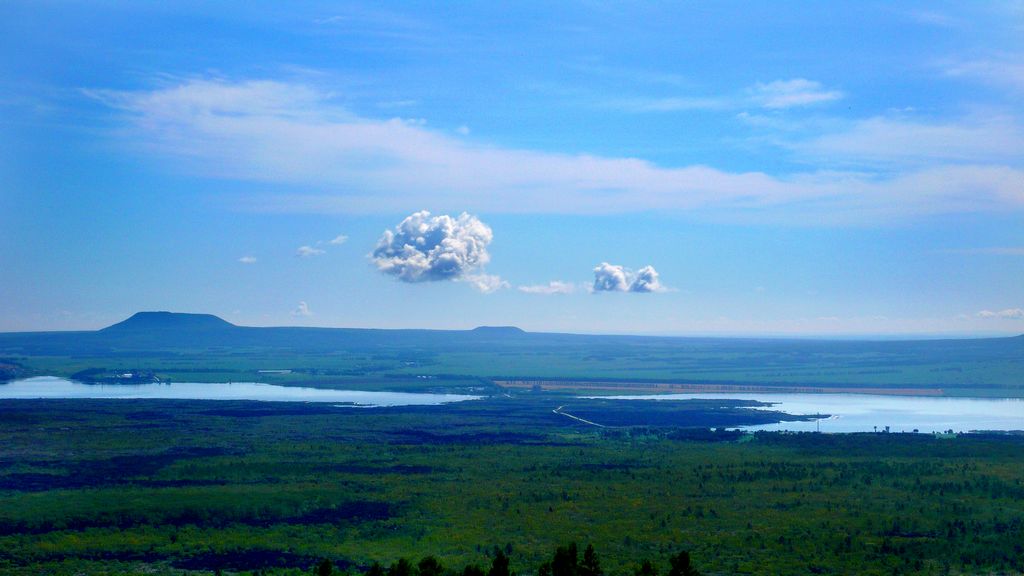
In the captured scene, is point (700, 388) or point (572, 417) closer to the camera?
point (572, 417)

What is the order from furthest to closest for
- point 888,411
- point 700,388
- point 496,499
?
point 700,388, point 888,411, point 496,499

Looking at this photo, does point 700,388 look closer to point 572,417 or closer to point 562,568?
point 572,417

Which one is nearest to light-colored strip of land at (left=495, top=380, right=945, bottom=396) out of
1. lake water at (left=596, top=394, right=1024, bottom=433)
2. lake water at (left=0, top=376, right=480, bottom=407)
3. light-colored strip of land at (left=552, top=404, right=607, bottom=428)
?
lake water at (left=596, top=394, right=1024, bottom=433)

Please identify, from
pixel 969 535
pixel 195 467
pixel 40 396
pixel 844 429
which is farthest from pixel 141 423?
pixel 969 535

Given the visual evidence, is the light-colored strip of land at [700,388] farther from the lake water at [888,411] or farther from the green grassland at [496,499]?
the green grassland at [496,499]

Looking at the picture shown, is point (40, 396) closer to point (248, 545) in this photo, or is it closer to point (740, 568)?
point (248, 545)

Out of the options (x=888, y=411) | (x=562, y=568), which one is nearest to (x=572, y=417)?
(x=888, y=411)

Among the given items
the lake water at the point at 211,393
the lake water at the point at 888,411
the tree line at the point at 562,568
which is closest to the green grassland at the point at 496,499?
the tree line at the point at 562,568
